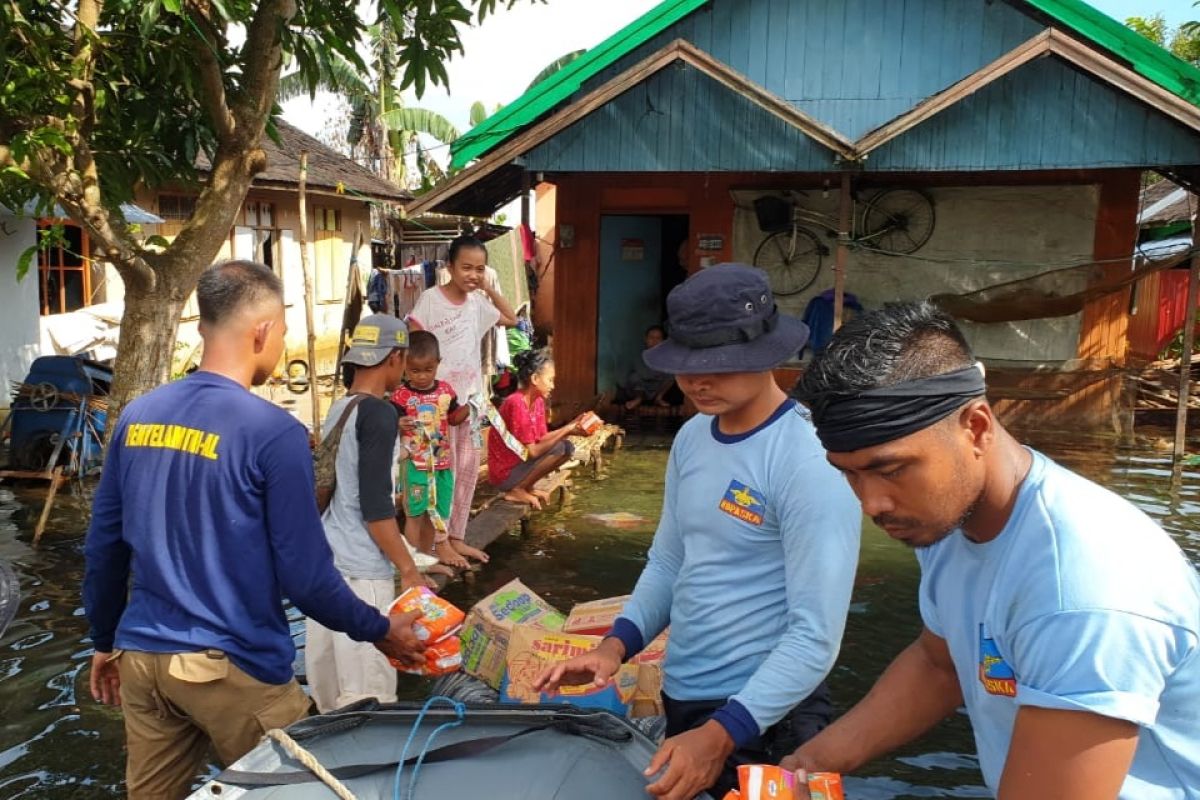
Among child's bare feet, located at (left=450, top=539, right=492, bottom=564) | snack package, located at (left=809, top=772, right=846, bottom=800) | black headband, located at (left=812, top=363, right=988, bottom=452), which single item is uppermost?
black headband, located at (left=812, top=363, right=988, bottom=452)

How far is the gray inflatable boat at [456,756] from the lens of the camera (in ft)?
6.68

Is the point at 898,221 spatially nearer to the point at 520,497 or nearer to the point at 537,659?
the point at 520,497

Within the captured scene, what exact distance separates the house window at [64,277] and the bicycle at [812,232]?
852 cm

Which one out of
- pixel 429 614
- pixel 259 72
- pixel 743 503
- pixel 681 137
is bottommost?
pixel 429 614

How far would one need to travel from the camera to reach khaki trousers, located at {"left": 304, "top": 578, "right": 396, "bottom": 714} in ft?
11.1

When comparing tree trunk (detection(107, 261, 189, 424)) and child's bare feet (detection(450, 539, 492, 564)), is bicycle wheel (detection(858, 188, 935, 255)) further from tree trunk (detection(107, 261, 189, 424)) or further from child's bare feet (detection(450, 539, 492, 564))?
tree trunk (detection(107, 261, 189, 424))

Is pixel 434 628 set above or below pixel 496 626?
above

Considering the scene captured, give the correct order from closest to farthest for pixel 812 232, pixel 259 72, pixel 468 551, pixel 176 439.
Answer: pixel 176 439 → pixel 259 72 → pixel 468 551 → pixel 812 232

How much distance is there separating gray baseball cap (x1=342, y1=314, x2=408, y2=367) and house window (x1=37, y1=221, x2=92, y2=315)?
10.0 meters

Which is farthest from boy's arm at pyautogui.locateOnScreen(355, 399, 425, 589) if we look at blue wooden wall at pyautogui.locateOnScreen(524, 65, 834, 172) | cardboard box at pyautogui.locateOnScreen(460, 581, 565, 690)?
blue wooden wall at pyautogui.locateOnScreen(524, 65, 834, 172)

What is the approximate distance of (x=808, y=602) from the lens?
205 centimetres

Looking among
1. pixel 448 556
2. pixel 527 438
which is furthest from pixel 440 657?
pixel 527 438

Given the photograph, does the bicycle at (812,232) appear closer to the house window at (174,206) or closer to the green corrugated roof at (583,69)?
the green corrugated roof at (583,69)

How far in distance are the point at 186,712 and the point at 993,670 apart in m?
1.99
